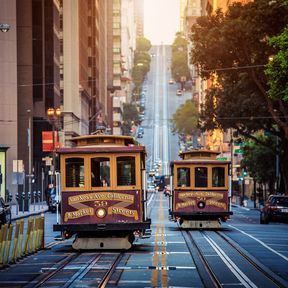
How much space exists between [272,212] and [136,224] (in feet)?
84.7

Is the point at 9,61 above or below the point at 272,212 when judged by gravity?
above

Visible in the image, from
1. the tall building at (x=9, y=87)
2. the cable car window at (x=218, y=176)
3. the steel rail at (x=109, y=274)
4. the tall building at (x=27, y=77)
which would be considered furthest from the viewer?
the tall building at (x=27, y=77)

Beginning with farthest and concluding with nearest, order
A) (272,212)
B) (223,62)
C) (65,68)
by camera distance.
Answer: (65,68), (223,62), (272,212)

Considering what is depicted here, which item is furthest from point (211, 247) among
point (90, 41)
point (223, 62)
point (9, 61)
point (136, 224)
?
point (90, 41)

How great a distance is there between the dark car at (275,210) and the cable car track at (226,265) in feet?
56.0

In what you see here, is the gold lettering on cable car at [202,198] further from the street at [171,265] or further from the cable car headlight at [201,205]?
the street at [171,265]

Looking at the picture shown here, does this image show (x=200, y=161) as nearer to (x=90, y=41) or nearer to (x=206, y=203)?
(x=206, y=203)

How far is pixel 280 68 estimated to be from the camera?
1553 inches

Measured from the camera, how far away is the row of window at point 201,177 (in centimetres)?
4103

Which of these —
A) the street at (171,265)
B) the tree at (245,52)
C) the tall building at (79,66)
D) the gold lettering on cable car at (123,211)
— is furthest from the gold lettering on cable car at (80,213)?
the tall building at (79,66)

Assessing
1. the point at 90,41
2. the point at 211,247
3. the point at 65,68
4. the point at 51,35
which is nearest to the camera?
the point at 211,247

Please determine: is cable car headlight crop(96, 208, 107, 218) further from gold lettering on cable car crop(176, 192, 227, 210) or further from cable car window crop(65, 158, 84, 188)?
gold lettering on cable car crop(176, 192, 227, 210)

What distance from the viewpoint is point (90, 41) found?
528ft

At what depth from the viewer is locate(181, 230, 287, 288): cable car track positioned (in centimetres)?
1972
